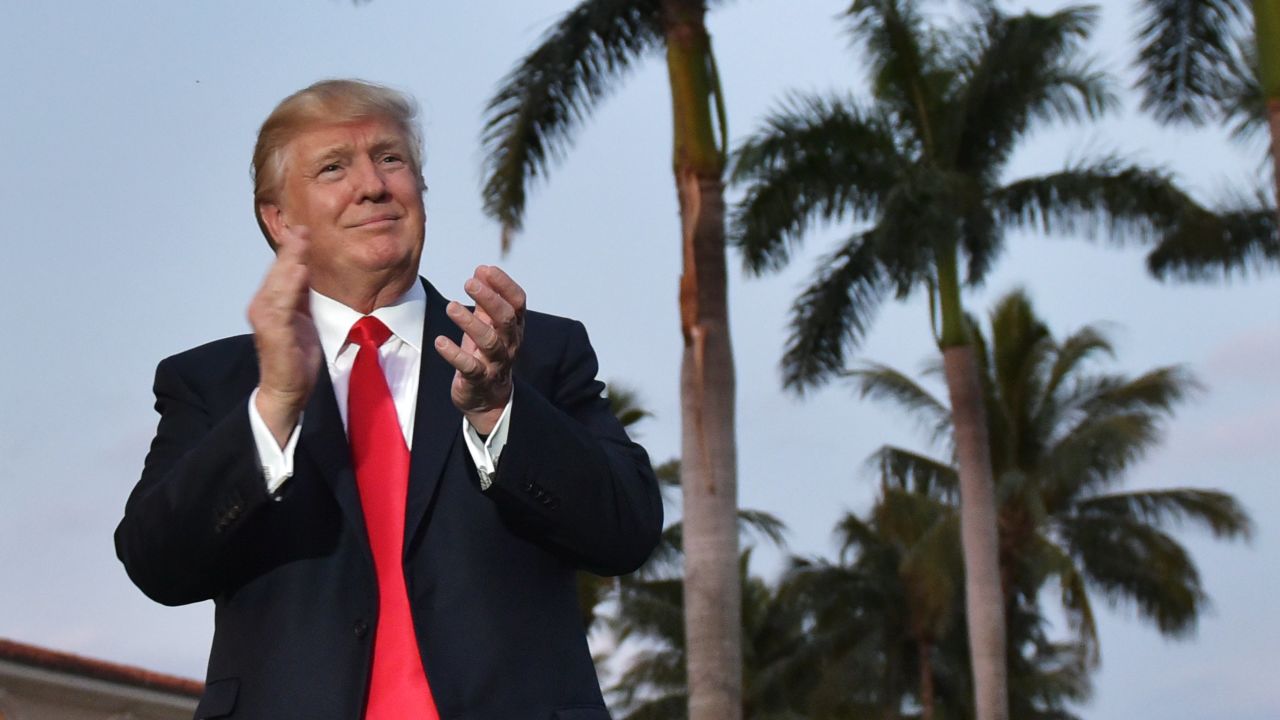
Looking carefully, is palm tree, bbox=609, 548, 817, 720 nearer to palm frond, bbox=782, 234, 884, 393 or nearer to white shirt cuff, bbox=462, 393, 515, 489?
palm frond, bbox=782, 234, 884, 393

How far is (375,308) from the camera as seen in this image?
9.06 feet

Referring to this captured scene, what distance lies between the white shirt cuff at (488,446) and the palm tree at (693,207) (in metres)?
13.3

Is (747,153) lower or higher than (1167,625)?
higher

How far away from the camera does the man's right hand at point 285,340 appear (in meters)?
2.38

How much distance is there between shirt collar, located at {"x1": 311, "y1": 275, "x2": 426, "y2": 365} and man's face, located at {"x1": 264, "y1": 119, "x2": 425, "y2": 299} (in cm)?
2

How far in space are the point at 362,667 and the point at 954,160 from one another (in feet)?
74.2

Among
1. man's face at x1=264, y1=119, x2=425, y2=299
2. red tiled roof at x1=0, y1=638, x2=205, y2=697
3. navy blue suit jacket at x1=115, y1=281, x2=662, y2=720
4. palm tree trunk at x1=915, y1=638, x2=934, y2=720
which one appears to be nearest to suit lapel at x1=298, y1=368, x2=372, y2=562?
navy blue suit jacket at x1=115, y1=281, x2=662, y2=720

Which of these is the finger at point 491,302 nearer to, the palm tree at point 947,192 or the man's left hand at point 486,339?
the man's left hand at point 486,339

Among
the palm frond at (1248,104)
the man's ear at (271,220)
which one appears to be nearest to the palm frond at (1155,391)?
the palm frond at (1248,104)

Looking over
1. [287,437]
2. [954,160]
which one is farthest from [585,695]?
[954,160]

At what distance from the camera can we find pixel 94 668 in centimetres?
1839

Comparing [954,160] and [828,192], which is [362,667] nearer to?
[828,192]

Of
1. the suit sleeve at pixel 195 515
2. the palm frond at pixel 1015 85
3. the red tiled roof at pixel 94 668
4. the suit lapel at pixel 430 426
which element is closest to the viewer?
the suit sleeve at pixel 195 515

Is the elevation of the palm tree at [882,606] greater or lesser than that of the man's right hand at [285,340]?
greater
